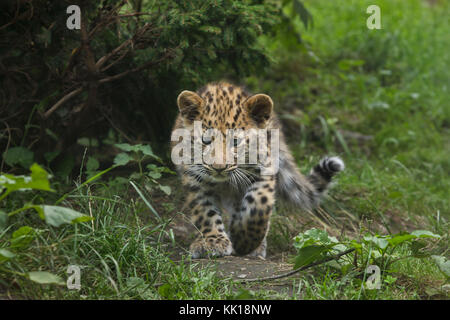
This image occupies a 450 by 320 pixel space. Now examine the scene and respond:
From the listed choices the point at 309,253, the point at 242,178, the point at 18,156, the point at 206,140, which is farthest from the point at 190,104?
the point at 309,253

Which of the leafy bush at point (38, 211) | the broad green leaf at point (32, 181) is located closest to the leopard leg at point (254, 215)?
the leafy bush at point (38, 211)

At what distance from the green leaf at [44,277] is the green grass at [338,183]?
125mm

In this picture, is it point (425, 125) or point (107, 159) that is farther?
point (425, 125)

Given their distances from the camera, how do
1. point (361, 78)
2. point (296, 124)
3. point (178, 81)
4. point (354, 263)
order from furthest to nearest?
point (361, 78) → point (296, 124) → point (178, 81) → point (354, 263)

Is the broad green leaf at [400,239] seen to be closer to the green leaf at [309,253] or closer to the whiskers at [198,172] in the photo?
the green leaf at [309,253]

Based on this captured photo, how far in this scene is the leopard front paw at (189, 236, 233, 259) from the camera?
5.23 m

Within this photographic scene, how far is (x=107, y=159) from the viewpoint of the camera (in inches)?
260

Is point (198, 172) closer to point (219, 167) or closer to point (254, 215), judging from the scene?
point (219, 167)

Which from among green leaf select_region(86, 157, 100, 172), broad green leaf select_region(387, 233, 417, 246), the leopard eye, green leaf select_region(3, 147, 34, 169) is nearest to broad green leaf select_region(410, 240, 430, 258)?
broad green leaf select_region(387, 233, 417, 246)

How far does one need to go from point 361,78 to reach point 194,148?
5347mm
